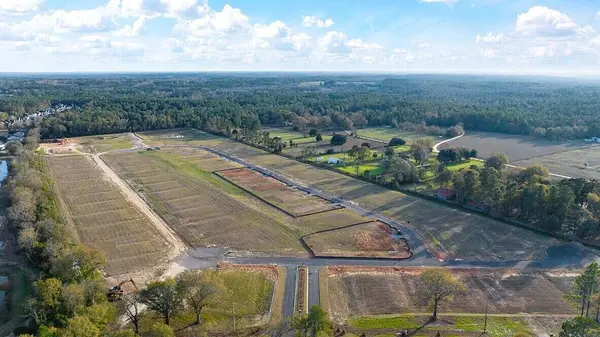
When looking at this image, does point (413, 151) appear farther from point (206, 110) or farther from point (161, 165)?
point (206, 110)

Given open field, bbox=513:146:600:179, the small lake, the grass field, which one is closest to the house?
open field, bbox=513:146:600:179

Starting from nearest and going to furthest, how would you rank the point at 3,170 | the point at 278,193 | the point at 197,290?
the point at 197,290
the point at 278,193
the point at 3,170

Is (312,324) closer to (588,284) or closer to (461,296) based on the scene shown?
(461,296)

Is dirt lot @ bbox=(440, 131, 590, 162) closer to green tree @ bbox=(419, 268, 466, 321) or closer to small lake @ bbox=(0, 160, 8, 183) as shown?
green tree @ bbox=(419, 268, 466, 321)

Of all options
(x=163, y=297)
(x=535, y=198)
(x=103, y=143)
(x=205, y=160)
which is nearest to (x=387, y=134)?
(x=205, y=160)

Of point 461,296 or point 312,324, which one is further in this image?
point 461,296

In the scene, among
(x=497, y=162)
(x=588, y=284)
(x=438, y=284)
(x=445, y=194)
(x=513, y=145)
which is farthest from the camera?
(x=513, y=145)

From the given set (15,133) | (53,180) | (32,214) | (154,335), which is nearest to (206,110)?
(15,133)
